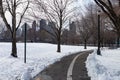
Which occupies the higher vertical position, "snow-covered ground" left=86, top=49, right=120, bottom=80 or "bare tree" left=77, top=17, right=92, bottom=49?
"bare tree" left=77, top=17, right=92, bottom=49

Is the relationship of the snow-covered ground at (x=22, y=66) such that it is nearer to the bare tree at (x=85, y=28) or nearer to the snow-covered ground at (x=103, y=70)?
the snow-covered ground at (x=103, y=70)

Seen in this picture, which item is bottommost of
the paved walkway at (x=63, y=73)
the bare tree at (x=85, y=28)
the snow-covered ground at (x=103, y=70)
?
the paved walkway at (x=63, y=73)

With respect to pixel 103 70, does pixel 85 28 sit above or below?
above

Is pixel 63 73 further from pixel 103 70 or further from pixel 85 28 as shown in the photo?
pixel 85 28

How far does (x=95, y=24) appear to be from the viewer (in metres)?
69.3

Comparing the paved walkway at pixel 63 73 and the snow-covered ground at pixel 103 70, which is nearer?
the snow-covered ground at pixel 103 70

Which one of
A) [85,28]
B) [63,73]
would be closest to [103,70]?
[63,73]

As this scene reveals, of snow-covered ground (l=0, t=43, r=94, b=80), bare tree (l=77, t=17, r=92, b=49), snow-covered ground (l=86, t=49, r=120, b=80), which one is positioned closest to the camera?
snow-covered ground (l=86, t=49, r=120, b=80)

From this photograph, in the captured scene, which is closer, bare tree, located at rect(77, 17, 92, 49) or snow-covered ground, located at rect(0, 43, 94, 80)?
snow-covered ground, located at rect(0, 43, 94, 80)

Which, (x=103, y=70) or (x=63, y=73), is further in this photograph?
(x=63, y=73)

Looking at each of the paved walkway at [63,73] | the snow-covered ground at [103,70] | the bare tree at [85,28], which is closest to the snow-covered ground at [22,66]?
the paved walkway at [63,73]

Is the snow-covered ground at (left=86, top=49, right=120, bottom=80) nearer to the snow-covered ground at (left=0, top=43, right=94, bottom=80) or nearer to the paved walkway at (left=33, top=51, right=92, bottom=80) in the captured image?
the paved walkway at (left=33, top=51, right=92, bottom=80)

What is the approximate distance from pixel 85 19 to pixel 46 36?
42978 mm

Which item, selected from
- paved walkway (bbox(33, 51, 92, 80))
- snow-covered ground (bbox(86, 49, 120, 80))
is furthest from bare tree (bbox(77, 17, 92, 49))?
paved walkway (bbox(33, 51, 92, 80))
